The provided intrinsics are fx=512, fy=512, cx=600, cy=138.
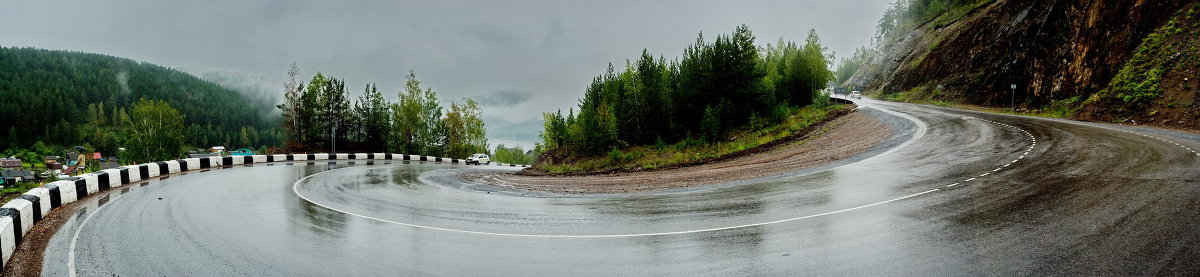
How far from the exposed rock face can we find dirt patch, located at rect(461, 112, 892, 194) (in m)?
15.3

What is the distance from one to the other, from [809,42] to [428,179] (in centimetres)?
5200

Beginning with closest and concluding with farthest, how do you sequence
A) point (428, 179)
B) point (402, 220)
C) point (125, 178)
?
point (402, 220) < point (125, 178) < point (428, 179)

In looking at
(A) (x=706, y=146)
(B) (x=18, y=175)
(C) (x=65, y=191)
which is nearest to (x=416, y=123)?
(A) (x=706, y=146)

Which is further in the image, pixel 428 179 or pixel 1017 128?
pixel 1017 128

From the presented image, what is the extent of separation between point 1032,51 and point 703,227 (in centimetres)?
4634

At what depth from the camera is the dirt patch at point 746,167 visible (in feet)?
52.5

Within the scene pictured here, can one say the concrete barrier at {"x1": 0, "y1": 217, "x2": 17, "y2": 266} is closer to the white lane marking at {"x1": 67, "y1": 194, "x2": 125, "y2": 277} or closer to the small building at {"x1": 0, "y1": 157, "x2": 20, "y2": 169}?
the white lane marking at {"x1": 67, "y1": 194, "x2": 125, "y2": 277}

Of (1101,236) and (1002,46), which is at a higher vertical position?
(1002,46)

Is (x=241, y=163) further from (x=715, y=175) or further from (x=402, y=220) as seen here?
(x=715, y=175)

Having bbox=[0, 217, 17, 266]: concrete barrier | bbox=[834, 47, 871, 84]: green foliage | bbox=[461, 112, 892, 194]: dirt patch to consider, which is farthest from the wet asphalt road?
bbox=[834, 47, 871, 84]: green foliage

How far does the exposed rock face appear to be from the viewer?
31750mm

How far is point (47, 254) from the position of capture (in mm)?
7250

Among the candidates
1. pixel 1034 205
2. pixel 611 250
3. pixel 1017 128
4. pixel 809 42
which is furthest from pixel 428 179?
pixel 809 42

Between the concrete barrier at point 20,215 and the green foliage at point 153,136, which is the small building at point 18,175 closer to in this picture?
the green foliage at point 153,136
